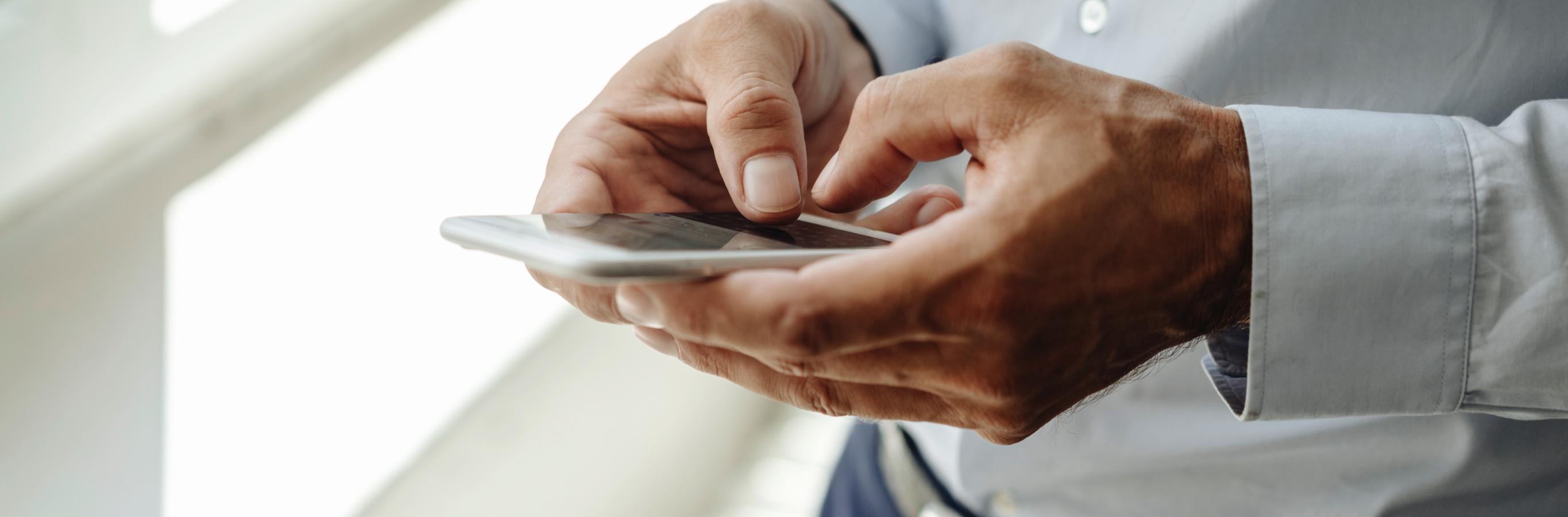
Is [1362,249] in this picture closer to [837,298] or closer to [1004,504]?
[837,298]

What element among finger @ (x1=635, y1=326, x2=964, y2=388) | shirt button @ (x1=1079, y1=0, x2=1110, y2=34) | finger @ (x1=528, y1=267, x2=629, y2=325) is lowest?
finger @ (x1=635, y1=326, x2=964, y2=388)

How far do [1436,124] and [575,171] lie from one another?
562 mm

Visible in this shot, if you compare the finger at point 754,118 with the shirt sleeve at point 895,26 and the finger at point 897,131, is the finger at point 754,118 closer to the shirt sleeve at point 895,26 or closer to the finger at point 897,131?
the finger at point 897,131

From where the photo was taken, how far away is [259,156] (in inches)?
35.9

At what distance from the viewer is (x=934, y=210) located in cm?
67

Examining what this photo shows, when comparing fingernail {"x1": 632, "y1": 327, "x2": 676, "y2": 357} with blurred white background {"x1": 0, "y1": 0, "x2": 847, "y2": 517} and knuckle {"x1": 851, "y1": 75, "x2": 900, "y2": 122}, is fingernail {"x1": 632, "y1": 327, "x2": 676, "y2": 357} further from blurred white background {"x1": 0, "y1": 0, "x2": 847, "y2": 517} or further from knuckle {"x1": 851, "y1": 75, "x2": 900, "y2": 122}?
blurred white background {"x1": 0, "y1": 0, "x2": 847, "y2": 517}

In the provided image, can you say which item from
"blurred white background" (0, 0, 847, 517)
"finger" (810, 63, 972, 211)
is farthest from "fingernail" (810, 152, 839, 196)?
"blurred white background" (0, 0, 847, 517)

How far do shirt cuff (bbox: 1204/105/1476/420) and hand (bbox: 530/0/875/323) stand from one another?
0.94 feet

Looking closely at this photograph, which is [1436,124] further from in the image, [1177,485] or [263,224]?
[263,224]

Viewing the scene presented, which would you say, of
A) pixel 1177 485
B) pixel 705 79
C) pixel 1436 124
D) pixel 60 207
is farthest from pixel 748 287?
pixel 60 207

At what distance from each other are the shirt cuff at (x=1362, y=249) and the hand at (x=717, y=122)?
288 mm

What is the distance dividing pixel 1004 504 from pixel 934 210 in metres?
0.35

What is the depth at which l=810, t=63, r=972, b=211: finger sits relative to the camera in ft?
1.69

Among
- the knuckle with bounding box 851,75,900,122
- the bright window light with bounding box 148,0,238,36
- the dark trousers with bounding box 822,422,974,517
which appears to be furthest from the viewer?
the dark trousers with bounding box 822,422,974,517
